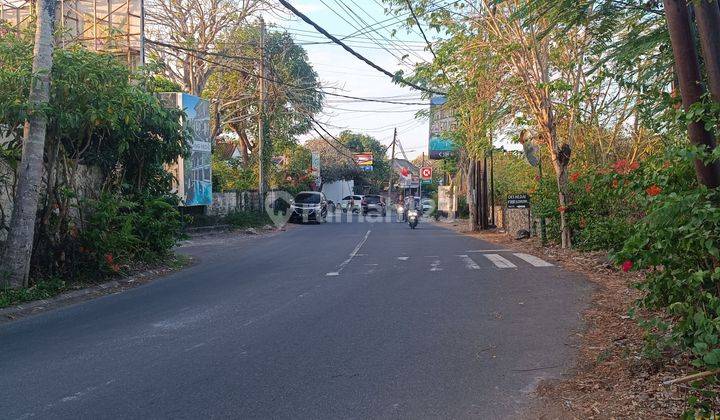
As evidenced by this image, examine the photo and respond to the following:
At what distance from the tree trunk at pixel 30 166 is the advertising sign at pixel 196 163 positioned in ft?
37.0

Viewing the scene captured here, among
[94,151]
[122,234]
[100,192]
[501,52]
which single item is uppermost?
[501,52]

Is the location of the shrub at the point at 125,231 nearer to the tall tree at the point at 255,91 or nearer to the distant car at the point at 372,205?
the tall tree at the point at 255,91

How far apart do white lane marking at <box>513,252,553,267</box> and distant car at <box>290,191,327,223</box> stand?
20658mm

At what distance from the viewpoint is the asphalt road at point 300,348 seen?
5.50 meters

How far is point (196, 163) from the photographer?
2483 centimetres

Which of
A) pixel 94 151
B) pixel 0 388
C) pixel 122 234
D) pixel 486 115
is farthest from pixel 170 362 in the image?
pixel 486 115

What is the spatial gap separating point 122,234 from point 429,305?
23.8 ft

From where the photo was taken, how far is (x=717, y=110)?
Result: 16.2 ft

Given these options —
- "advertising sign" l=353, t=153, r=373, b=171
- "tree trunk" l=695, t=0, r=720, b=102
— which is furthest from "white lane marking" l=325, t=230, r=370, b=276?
"advertising sign" l=353, t=153, r=373, b=171

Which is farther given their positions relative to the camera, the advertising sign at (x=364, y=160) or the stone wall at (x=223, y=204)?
the advertising sign at (x=364, y=160)

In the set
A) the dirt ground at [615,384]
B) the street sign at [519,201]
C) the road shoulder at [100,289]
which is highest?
the street sign at [519,201]

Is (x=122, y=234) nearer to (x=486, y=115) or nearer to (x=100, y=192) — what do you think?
(x=100, y=192)

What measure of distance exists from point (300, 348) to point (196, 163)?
61.3 ft

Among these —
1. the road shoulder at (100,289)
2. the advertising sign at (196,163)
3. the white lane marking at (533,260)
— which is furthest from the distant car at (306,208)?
the white lane marking at (533,260)
